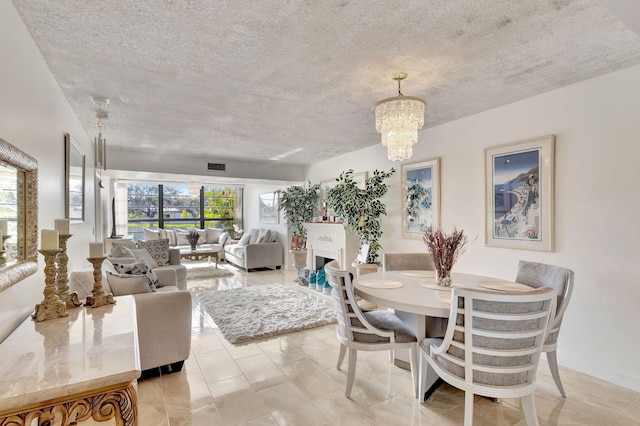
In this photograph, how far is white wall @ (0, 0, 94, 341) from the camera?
1.44 metres

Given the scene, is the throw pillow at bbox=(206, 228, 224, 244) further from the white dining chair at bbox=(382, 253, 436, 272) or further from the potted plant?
the white dining chair at bbox=(382, 253, 436, 272)

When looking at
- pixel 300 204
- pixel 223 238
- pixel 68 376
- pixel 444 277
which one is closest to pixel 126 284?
pixel 68 376

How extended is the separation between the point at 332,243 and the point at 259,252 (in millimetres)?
2291

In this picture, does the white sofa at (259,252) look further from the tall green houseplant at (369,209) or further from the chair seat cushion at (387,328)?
the chair seat cushion at (387,328)

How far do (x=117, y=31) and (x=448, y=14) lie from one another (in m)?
1.89

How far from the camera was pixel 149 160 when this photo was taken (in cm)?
518

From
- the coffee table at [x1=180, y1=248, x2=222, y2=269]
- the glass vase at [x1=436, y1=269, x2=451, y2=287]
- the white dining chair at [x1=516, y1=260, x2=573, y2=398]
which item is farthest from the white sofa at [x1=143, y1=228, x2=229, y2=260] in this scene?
the white dining chair at [x1=516, y1=260, x2=573, y2=398]

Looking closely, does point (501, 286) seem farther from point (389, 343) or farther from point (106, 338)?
point (106, 338)

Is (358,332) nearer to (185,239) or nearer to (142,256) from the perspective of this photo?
(142,256)

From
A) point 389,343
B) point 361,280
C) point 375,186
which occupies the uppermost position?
point 375,186

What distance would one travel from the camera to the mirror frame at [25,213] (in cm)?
133

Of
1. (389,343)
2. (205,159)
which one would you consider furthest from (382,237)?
(205,159)

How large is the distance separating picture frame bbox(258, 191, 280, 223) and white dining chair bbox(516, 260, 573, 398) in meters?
5.92

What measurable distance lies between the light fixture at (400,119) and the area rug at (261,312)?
2.25 m
